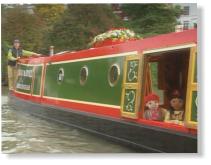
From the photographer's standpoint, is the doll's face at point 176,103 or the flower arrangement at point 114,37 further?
the flower arrangement at point 114,37

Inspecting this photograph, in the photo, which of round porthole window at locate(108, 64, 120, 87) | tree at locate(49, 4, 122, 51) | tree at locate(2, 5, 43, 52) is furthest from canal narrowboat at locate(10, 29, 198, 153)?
tree at locate(2, 5, 43, 52)

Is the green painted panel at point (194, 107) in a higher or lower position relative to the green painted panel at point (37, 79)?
lower

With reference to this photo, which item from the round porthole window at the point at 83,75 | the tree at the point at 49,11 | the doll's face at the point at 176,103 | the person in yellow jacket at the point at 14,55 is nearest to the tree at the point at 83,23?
the tree at the point at 49,11

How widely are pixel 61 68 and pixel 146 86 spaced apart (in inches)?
50.6

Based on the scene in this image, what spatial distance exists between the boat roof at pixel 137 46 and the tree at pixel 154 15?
12 centimetres

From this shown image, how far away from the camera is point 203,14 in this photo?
4500 mm

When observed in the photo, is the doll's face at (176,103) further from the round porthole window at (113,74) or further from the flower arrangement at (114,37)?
the flower arrangement at (114,37)

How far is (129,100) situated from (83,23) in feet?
2.67

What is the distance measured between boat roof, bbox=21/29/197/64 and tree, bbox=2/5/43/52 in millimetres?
377

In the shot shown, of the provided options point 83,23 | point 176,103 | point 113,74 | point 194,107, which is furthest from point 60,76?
point 194,107

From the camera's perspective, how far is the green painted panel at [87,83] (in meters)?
5.03

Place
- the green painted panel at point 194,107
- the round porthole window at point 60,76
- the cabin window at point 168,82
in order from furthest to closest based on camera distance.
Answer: the round porthole window at point 60,76 < the cabin window at point 168,82 < the green painted panel at point 194,107

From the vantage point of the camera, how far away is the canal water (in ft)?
15.3

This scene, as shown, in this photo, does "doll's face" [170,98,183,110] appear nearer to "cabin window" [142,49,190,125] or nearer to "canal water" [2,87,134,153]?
"cabin window" [142,49,190,125]
